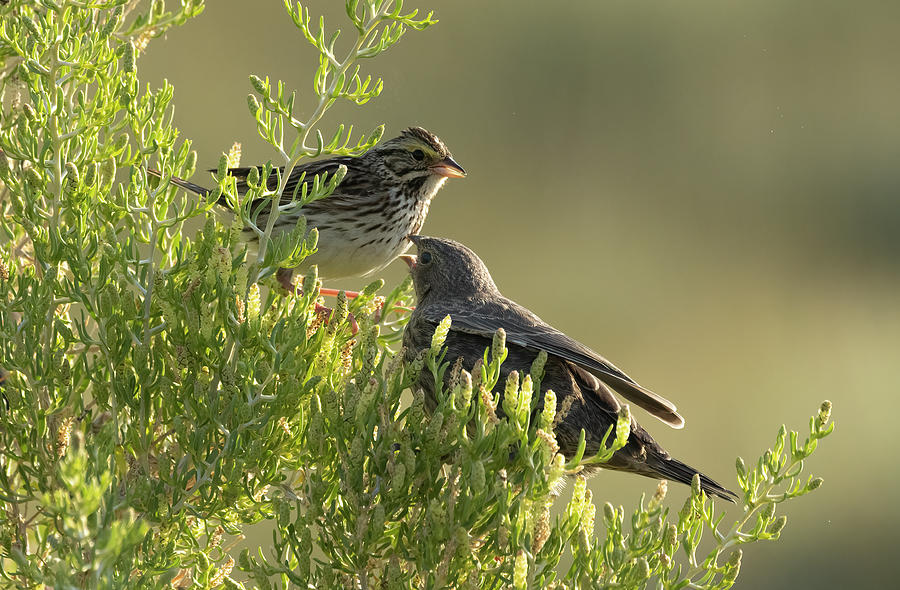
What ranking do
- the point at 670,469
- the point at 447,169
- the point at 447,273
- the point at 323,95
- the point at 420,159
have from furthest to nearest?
the point at 420,159, the point at 447,169, the point at 447,273, the point at 670,469, the point at 323,95

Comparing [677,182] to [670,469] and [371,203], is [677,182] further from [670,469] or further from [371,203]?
[670,469]

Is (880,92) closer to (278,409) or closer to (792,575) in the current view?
(792,575)

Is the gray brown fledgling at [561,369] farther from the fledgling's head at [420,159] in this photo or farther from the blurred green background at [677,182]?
the blurred green background at [677,182]

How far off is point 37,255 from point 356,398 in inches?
39.6

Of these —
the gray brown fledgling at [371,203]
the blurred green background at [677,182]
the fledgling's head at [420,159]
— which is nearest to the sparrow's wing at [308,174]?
the gray brown fledgling at [371,203]

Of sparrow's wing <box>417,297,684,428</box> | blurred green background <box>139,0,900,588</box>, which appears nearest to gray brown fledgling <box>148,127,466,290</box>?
sparrow's wing <box>417,297,684,428</box>

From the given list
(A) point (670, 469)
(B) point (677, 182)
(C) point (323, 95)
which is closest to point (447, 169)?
(A) point (670, 469)

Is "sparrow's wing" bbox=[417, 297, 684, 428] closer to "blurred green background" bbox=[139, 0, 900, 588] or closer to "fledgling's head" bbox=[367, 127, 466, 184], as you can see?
"fledgling's head" bbox=[367, 127, 466, 184]

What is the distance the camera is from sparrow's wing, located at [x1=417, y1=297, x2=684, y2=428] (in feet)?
10.9

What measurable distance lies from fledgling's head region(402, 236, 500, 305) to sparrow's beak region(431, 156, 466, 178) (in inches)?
31.4

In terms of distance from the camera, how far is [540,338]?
3.42 metres

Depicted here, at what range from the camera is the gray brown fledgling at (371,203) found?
458 centimetres

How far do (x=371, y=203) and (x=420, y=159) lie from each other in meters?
0.40

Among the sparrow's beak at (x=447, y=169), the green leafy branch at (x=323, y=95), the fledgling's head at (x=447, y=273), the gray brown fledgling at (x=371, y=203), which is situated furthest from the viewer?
the sparrow's beak at (x=447, y=169)
